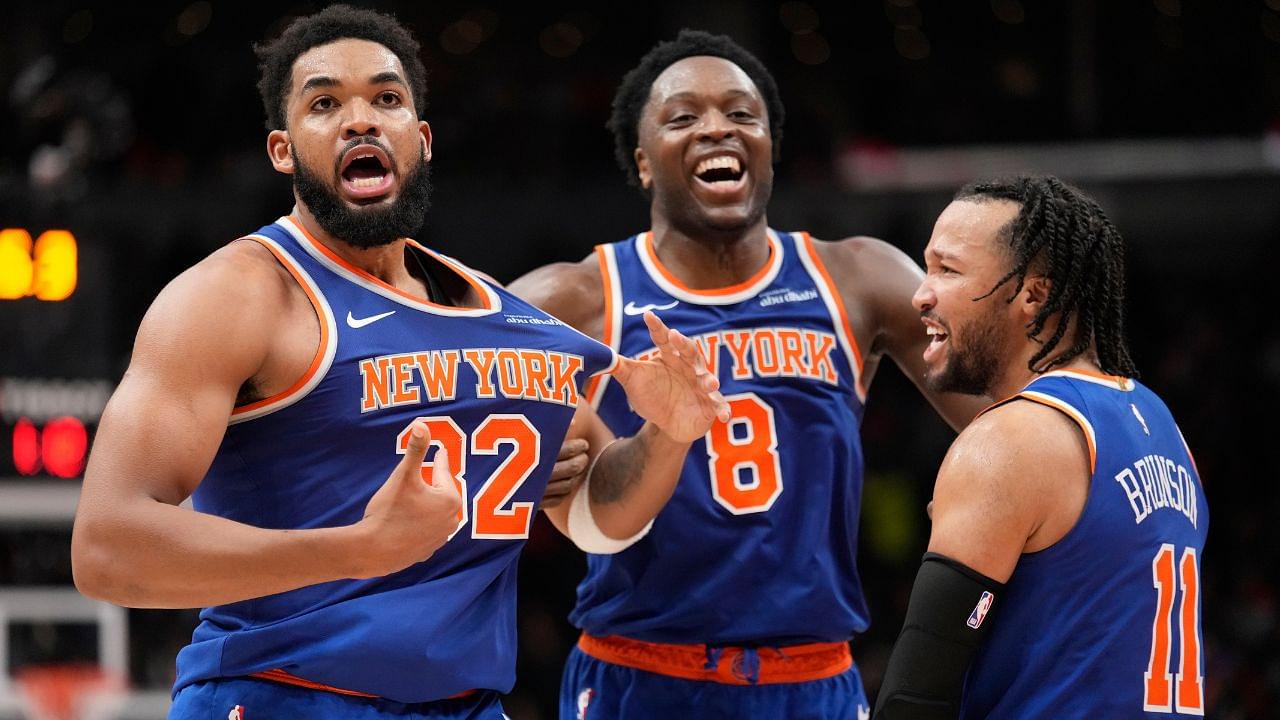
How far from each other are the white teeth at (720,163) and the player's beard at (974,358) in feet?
4.48

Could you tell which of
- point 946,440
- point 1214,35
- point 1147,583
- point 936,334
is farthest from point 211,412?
point 1214,35

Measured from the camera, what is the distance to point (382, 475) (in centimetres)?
298

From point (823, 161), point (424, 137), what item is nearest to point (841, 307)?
point (424, 137)

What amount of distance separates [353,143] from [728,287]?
1460 millimetres

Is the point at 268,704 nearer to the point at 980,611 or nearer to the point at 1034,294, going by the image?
the point at 980,611

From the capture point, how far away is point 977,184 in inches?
127

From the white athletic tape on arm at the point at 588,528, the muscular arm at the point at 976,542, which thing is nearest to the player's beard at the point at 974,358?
the muscular arm at the point at 976,542

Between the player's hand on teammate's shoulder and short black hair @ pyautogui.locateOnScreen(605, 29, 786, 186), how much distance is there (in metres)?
2.28

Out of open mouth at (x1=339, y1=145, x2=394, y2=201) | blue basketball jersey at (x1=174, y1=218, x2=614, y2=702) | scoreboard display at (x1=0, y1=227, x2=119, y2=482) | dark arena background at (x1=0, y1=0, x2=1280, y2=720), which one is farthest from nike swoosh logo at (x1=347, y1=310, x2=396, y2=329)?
dark arena background at (x1=0, y1=0, x2=1280, y2=720)

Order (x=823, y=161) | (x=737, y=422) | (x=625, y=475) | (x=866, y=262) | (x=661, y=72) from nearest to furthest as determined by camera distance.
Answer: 1. (x=625, y=475)
2. (x=737, y=422)
3. (x=866, y=262)
4. (x=661, y=72)
5. (x=823, y=161)

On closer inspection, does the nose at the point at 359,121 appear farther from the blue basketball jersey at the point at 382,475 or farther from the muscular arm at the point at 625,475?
the muscular arm at the point at 625,475

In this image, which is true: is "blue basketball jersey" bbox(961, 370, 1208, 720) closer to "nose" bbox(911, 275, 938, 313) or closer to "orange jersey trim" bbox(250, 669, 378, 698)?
"nose" bbox(911, 275, 938, 313)

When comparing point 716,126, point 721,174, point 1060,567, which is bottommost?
point 1060,567

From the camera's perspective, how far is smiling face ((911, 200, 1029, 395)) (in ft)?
9.93
